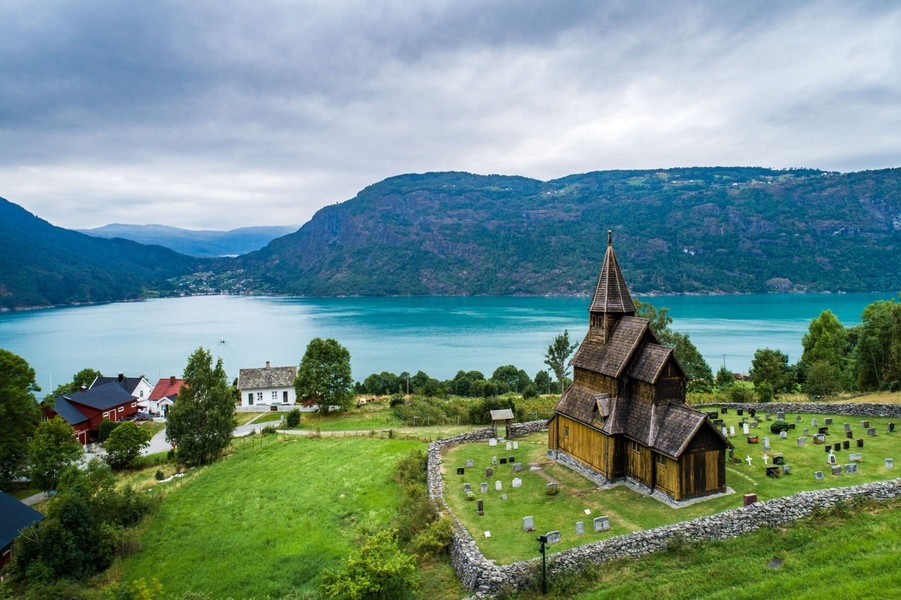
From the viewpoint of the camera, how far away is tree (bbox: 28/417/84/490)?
28.1 metres

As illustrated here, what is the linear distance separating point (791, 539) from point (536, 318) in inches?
5430

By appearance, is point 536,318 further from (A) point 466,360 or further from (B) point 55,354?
(B) point 55,354

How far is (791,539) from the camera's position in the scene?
15.1 m

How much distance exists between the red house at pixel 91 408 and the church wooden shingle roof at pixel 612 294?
43232 millimetres

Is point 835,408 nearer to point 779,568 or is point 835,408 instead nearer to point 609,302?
point 609,302

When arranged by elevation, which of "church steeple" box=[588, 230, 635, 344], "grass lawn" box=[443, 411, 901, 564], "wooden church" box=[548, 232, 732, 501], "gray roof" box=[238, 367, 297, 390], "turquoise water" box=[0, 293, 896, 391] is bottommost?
"turquoise water" box=[0, 293, 896, 391]

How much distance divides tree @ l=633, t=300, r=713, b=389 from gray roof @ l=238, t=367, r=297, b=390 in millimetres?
37772

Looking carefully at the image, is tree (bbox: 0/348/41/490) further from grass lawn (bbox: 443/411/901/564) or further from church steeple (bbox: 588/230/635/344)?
church steeple (bbox: 588/230/635/344)

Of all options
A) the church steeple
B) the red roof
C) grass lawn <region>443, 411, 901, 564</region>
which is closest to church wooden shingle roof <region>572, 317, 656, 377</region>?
the church steeple

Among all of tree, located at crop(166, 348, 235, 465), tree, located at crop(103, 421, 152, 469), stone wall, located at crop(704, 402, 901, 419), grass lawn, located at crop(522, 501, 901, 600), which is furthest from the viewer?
tree, located at crop(103, 421, 152, 469)

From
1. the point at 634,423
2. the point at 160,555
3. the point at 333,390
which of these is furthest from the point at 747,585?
the point at 333,390

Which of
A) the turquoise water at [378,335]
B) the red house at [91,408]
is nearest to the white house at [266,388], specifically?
the red house at [91,408]

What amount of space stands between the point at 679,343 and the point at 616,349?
2631 centimetres

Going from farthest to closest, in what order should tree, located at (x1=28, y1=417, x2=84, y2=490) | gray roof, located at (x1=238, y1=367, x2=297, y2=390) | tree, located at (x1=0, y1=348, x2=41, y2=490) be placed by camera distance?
gray roof, located at (x1=238, y1=367, x2=297, y2=390), tree, located at (x1=0, y1=348, x2=41, y2=490), tree, located at (x1=28, y1=417, x2=84, y2=490)
